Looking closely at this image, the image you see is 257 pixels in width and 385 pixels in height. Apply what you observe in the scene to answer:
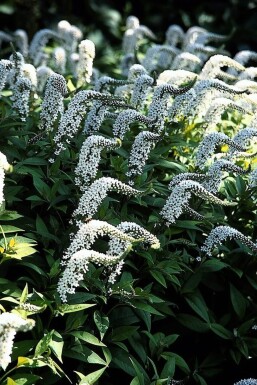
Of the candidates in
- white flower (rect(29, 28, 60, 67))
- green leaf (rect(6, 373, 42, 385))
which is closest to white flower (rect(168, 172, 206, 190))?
green leaf (rect(6, 373, 42, 385))

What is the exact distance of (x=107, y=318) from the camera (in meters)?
3.87

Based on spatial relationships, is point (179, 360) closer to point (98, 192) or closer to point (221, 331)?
point (221, 331)

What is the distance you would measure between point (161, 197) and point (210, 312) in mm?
841

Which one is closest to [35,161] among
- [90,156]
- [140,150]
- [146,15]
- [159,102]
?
[90,156]

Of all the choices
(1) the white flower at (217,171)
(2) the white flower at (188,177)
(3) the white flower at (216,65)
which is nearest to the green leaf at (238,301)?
(1) the white flower at (217,171)

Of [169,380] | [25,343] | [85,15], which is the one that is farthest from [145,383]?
[85,15]

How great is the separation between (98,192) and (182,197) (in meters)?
0.58

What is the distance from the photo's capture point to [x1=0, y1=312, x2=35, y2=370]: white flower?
2783mm

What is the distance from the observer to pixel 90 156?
3979 mm

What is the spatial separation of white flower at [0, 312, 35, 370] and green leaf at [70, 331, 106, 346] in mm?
773

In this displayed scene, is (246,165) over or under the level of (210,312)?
over

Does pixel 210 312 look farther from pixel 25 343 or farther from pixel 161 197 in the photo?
pixel 25 343

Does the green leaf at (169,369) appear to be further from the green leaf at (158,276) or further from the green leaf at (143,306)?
the green leaf at (158,276)

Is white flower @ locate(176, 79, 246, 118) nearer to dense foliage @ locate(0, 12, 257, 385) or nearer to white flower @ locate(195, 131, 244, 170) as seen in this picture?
dense foliage @ locate(0, 12, 257, 385)
